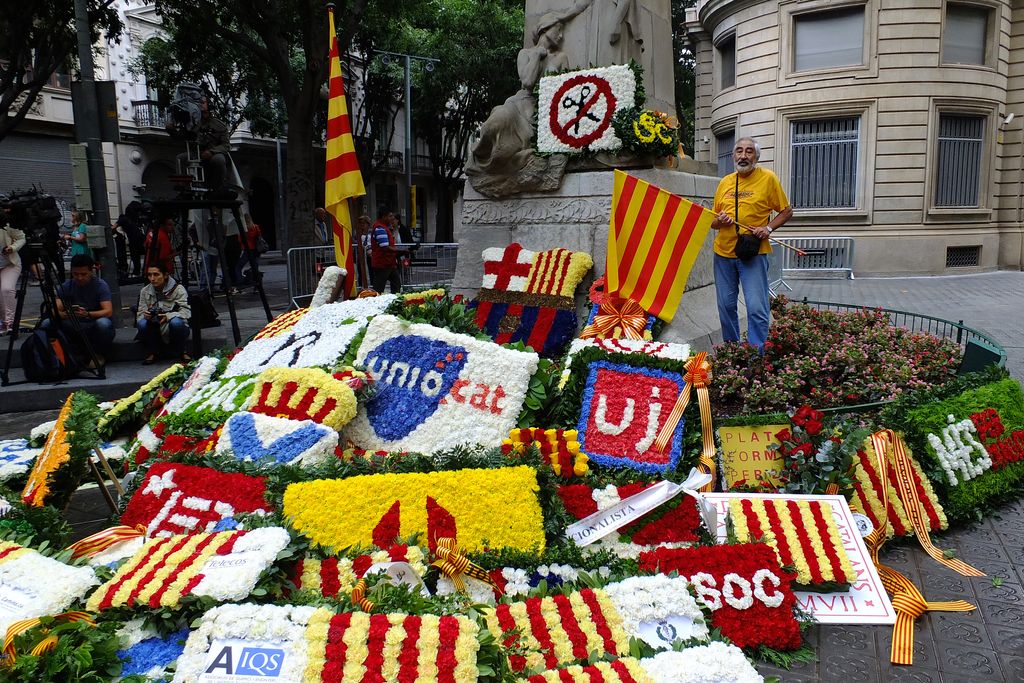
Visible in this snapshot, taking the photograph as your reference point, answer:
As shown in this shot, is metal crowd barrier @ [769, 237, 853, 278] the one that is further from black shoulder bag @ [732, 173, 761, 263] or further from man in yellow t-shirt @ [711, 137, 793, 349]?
black shoulder bag @ [732, 173, 761, 263]

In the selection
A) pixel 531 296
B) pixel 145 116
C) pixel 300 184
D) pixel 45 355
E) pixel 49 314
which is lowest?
pixel 45 355

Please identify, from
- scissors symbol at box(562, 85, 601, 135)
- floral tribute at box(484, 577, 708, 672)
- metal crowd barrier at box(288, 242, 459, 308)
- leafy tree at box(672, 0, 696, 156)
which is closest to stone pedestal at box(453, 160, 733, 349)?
scissors symbol at box(562, 85, 601, 135)

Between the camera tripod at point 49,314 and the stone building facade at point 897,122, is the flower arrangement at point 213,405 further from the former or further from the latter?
the stone building facade at point 897,122

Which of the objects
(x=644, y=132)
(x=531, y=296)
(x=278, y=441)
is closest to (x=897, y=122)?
(x=644, y=132)

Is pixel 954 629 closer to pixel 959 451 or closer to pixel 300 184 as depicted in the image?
pixel 959 451

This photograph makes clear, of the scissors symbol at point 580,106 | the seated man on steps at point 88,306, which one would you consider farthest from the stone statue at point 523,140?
the seated man on steps at point 88,306

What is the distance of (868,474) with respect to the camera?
4262 millimetres

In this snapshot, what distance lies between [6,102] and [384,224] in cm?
881

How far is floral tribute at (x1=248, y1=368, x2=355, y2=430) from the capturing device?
15.4ft

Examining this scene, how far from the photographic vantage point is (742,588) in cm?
332

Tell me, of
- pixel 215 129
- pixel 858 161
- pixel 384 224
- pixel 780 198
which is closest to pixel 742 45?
pixel 858 161

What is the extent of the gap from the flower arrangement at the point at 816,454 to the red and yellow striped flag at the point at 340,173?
4840 mm

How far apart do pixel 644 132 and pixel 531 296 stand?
71.7 inches

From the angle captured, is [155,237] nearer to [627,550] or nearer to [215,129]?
[215,129]
